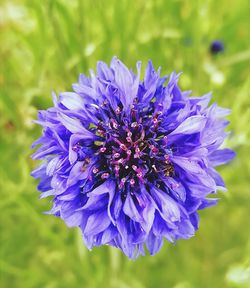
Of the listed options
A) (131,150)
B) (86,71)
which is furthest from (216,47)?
(131,150)

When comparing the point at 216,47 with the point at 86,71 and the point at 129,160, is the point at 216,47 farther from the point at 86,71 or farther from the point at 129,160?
the point at 129,160

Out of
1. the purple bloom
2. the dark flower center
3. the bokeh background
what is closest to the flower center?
the dark flower center

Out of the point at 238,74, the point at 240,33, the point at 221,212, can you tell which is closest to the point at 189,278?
the point at 221,212

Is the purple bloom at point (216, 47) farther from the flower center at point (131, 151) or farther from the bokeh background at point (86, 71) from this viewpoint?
the flower center at point (131, 151)

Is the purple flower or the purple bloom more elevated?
the purple bloom

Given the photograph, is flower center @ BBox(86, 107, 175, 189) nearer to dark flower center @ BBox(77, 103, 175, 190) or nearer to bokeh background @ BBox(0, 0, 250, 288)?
dark flower center @ BBox(77, 103, 175, 190)
